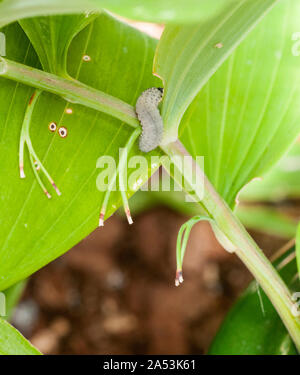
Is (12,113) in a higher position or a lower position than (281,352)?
higher

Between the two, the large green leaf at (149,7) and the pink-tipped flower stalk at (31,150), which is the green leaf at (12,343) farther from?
the large green leaf at (149,7)

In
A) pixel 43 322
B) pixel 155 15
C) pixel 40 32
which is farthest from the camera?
pixel 43 322

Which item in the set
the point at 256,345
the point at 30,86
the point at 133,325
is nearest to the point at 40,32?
the point at 30,86

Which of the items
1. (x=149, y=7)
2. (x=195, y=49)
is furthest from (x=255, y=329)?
(x=149, y=7)

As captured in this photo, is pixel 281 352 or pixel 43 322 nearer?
pixel 281 352

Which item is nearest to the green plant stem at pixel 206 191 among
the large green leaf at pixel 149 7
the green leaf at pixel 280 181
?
the large green leaf at pixel 149 7

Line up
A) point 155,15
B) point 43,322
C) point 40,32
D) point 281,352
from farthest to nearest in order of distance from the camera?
point 43,322 < point 281,352 < point 40,32 < point 155,15

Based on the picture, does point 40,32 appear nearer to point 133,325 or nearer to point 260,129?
point 260,129
